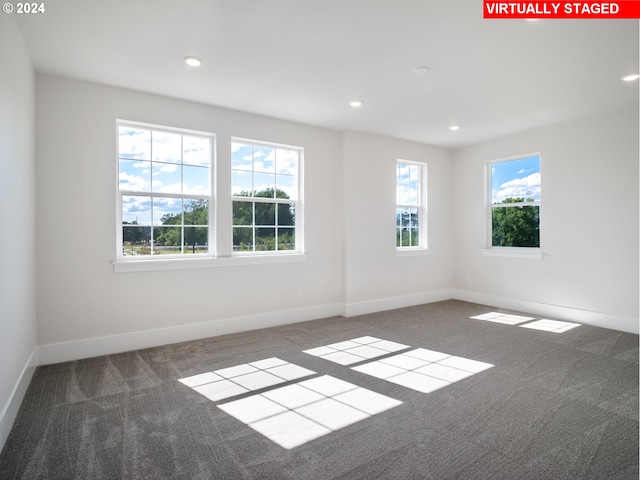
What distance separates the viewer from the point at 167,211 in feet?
14.0

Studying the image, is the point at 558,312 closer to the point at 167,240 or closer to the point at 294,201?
the point at 294,201

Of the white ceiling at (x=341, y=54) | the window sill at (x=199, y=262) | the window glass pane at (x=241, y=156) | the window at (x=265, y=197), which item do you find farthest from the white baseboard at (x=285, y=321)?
the white ceiling at (x=341, y=54)

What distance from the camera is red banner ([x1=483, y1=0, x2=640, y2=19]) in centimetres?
253

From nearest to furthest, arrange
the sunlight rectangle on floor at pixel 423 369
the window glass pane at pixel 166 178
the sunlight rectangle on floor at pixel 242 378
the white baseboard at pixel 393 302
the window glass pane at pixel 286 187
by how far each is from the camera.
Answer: the sunlight rectangle on floor at pixel 242 378
the sunlight rectangle on floor at pixel 423 369
the window glass pane at pixel 166 178
the window glass pane at pixel 286 187
the white baseboard at pixel 393 302

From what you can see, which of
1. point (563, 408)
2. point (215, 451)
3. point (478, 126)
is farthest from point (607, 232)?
point (215, 451)

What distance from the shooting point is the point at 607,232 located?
481cm

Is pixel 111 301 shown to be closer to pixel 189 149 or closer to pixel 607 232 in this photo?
pixel 189 149

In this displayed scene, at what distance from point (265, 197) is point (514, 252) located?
4004mm

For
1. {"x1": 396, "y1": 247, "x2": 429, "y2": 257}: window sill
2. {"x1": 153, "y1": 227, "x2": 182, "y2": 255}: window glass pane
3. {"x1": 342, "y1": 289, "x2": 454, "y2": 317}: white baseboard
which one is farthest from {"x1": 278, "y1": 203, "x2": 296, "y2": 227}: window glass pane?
{"x1": 396, "y1": 247, "x2": 429, "y2": 257}: window sill

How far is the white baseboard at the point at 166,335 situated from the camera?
3604 millimetres

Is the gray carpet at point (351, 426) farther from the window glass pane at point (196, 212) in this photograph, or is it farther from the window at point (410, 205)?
the window at point (410, 205)

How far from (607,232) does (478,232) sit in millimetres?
1914

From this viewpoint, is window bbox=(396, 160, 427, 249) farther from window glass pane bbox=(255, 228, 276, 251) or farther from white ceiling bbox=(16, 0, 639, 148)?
window glass pane bbox=(255, 228, 276, 251)

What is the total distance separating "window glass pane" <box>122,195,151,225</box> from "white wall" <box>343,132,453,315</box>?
2.70 m
